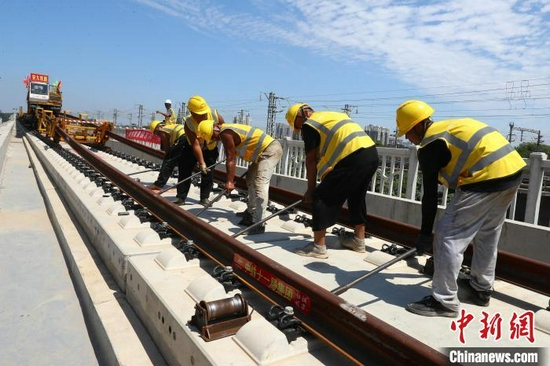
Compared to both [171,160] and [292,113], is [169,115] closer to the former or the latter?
[171,160]

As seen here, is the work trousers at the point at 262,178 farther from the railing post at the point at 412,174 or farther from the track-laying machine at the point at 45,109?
the track-laying machine at the point at 45,109

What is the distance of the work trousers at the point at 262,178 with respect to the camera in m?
5.50

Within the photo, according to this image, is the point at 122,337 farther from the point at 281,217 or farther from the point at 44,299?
the point at 281,217

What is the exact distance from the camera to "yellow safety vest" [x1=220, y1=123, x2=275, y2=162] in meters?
5.52

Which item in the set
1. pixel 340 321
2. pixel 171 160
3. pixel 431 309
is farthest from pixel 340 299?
pixel 171 160

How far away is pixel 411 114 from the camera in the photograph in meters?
3.03

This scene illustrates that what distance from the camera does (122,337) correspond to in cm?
284

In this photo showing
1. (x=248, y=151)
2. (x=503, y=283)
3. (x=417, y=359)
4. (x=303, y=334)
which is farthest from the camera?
(x=248, y=151)

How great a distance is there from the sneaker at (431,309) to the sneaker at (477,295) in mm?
374

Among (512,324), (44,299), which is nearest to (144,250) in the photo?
(44,299)

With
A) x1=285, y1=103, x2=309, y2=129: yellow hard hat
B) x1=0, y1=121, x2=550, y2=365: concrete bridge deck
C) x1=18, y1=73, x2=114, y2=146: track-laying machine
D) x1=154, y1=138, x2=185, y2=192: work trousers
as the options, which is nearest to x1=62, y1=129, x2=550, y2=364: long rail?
x1=0, y1=121, x2=550, y2=365: concrete bridge deck

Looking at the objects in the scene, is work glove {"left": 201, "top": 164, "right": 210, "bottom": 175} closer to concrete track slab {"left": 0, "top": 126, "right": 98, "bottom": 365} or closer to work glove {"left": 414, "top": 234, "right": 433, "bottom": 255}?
concrete track slab {"left": 0, "top": 126, "right": 98, "bottom": 365}

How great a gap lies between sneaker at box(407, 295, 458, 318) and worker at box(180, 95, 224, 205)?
4.31 metres

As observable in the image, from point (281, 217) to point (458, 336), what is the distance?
3.68m
